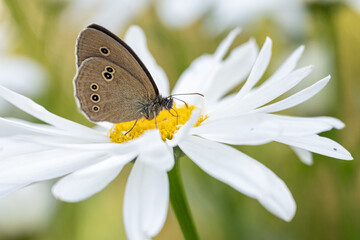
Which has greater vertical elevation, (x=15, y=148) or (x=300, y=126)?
(x=300, y=126)

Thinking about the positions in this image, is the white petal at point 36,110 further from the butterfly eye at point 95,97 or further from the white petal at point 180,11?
the white petal at point 180,11

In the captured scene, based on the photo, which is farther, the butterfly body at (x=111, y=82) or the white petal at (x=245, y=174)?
the butterfly body at (x=111, y=82)

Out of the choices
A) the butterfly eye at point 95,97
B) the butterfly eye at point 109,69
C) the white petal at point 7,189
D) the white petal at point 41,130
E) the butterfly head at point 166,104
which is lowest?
the white petal at point 7,189

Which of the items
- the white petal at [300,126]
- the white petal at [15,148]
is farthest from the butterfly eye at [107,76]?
the white petal at [300,126]

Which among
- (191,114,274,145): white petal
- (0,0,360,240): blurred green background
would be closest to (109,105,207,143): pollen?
(191,114,274,145): white petal

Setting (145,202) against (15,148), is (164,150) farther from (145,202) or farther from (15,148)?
(15,148)

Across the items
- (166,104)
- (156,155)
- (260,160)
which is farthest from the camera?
(260,160)

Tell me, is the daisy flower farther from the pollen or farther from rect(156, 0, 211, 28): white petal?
rect(156, 0, 211, 28): white petal

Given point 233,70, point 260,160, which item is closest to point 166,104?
point 233,70
